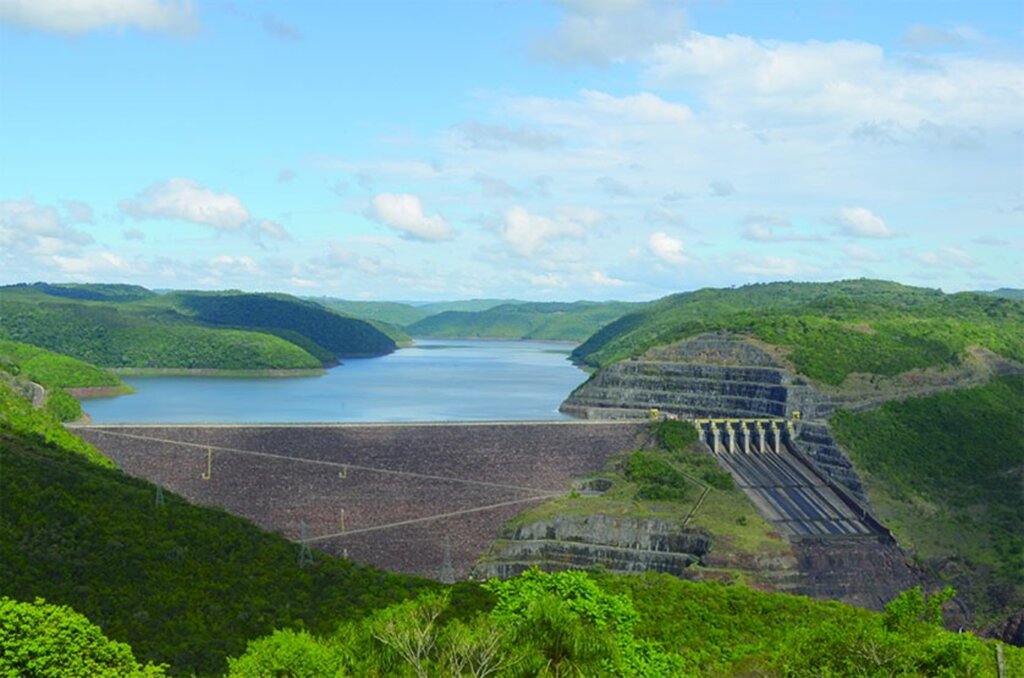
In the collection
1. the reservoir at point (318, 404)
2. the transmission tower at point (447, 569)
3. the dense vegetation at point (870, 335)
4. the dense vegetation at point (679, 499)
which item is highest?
the dense vegetation at point (870, 335)

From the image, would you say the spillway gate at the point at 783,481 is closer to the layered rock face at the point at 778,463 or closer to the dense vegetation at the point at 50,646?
the layered rock face at the point at 778,463

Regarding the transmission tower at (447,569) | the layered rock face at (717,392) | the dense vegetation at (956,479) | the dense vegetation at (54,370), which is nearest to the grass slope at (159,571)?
the transmission tower at (447,569)

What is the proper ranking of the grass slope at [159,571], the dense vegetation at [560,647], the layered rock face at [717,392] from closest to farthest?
the dense vegetation at [560,647], the grass slope at [159,571], the layered rock face at [717,392]

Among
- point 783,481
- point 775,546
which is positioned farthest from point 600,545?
point 783,481

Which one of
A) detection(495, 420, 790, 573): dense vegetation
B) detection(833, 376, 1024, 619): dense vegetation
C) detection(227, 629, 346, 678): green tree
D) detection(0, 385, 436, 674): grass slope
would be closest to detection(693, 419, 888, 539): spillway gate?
detection(495, 420, 790, 573): dense vegetation

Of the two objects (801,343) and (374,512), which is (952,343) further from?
(374,512)

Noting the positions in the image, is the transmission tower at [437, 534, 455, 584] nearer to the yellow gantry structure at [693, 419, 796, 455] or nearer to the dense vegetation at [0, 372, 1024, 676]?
the dense vegetation at [0, 372, 1024, 676]
